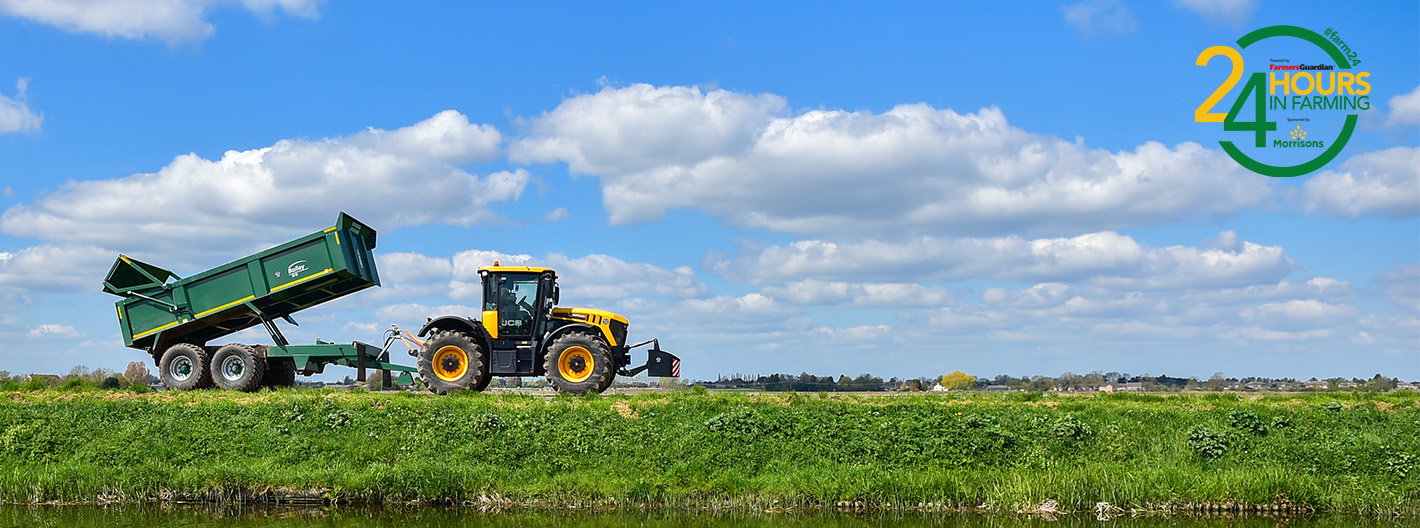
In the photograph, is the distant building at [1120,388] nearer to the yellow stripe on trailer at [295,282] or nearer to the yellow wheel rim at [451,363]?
the yellow wheel rim at [451,363]

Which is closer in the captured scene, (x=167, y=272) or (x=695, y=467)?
(x=695, y=467)

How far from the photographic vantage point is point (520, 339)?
22.7m

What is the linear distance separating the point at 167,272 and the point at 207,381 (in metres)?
2.67

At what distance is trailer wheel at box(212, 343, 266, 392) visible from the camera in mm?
23234

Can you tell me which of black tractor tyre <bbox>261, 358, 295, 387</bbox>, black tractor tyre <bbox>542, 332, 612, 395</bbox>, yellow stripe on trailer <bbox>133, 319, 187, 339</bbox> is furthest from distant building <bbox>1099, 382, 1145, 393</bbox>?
yellow stripe on trailer <bbox>133, 319, 187, 339</bbox>

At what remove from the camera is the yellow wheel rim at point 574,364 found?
72.4 ft

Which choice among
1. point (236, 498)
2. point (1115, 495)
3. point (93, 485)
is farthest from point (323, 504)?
point (1115, 495)

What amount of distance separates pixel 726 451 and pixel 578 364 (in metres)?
5.49

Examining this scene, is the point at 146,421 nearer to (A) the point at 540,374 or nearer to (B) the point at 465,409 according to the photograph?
(B) the point at 465,409

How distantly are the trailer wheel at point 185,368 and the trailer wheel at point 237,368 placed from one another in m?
0.31

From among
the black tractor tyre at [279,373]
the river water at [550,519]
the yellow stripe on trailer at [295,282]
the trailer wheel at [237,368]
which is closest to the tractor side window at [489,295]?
the yellow stripe on trailer at [295,282]

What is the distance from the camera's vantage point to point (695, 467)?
17.3 meters

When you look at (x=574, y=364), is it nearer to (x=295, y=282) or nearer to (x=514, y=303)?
(x=514, y=303)

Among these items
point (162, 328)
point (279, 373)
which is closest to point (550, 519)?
point (279, 373)
